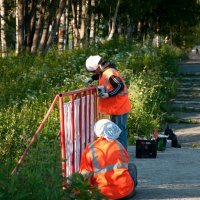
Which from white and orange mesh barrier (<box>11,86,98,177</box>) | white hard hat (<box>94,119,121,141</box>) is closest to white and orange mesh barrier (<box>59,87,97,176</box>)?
white and orange mesh barrier (<box>11,86,98,177</box>)

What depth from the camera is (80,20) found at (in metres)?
49.1

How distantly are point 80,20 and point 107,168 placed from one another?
40.7 m

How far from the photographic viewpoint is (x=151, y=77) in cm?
2219

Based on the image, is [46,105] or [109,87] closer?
[109,87]

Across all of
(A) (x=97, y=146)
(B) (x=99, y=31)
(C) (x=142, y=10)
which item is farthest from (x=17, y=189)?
(B) (x=99, y=31)

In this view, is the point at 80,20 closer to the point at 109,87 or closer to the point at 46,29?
the point at 46,29

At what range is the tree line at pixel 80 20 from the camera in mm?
27609

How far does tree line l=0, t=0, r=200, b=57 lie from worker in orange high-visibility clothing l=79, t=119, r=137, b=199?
15258 millimetres

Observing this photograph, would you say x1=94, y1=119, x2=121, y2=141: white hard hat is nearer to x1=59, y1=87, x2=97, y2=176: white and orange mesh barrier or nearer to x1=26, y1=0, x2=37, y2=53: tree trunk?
x1=59, y1=87, x2=97, y2=176: white and orange mesh barrier

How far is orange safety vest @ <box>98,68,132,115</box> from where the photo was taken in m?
11.4

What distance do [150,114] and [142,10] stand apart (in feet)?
92.2

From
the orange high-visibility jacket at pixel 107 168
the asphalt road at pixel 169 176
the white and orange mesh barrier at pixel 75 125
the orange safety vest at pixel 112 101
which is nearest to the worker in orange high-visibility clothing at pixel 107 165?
the orange high-visibility jacket at pixel 107 168

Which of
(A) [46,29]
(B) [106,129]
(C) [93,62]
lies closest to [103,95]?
(C) [93,62]

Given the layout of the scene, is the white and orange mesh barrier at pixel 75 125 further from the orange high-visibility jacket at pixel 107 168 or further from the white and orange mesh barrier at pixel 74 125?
the orange high-visibility jacket at pixel 107 168
